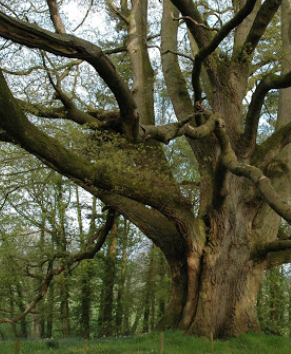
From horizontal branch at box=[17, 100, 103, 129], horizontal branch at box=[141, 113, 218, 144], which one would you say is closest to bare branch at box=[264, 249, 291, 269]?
horizontal branch at box=[141, 113, 218, 144]

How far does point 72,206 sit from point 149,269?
5.77 metres

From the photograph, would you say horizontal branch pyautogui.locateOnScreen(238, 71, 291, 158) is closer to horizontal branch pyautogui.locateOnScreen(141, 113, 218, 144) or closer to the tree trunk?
the tree trunk

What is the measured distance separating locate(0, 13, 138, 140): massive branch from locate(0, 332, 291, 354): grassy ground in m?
3.83

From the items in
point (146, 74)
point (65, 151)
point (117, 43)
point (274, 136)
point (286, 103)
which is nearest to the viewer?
point (65, 151)

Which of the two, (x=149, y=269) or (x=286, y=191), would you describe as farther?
(x=149, y=269)

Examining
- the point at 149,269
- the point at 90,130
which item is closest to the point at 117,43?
the point at 90,130

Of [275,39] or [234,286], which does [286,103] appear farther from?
[234,286]

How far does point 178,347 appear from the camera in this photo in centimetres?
692

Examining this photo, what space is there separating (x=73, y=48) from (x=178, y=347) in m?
5.35

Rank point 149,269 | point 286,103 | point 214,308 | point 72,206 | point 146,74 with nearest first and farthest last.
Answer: point 214,308 → point 286,103 → point 146,74 → point 72,206 → point 149,269

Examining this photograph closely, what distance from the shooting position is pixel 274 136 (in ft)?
29.7

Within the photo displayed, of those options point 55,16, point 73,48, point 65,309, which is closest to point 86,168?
point 73,48

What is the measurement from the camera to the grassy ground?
6785 mm

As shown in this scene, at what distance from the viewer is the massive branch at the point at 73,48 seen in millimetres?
4609
